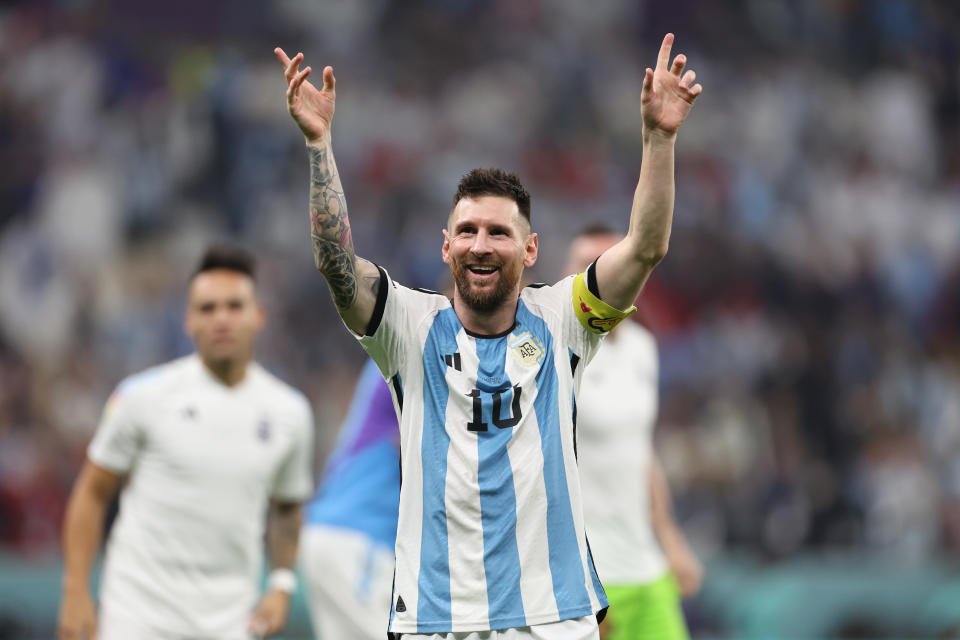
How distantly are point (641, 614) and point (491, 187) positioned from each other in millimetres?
2943

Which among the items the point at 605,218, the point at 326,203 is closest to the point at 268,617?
the point at 326,203

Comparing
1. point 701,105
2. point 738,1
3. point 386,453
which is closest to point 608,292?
point 386,453

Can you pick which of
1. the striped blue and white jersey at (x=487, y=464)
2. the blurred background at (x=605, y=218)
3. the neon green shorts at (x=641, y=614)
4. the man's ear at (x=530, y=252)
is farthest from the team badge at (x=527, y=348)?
the blurred background at (x=605, y=218)

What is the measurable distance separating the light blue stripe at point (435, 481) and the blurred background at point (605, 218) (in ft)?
19.5

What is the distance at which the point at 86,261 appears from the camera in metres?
12.2

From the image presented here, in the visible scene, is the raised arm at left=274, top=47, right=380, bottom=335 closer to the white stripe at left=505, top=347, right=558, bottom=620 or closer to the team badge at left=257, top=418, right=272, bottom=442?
the white stripe at left=505, top=347, right=558, bottom=620

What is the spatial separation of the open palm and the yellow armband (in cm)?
54

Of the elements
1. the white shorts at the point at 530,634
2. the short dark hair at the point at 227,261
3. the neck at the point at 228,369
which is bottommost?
the white shorts at the point at 530,634

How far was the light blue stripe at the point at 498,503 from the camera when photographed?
146 inches

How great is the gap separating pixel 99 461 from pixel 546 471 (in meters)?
2.53

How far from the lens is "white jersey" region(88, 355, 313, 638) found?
17.8 ft

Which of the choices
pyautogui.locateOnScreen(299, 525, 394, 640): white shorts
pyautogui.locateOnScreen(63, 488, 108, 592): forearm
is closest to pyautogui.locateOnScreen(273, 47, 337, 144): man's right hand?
pyautogui.locateOnScreen(63, 488, 108, 592): forearm

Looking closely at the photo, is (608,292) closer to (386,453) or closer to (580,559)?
(580,559)

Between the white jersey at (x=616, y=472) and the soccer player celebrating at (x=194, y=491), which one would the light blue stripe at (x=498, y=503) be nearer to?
the soccer player celebrating at (x=194, y=491)
